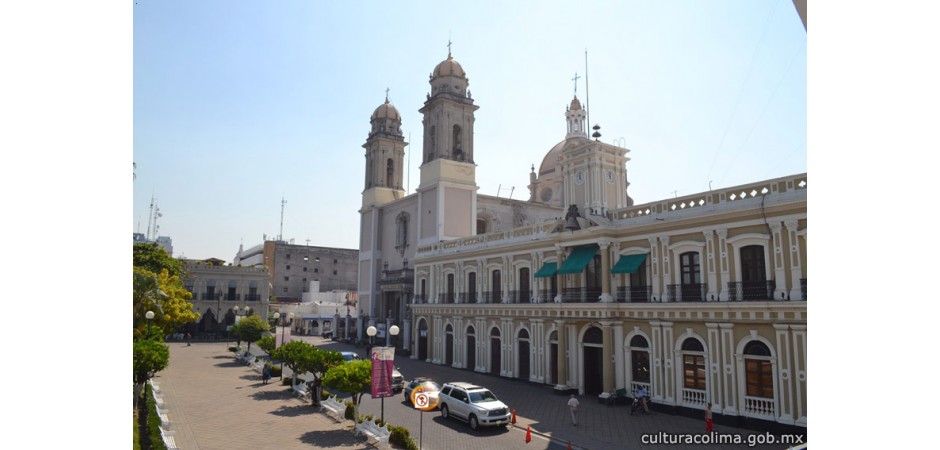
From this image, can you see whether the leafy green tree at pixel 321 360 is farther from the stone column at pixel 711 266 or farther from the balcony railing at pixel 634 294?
the stone column at pixel 711 266

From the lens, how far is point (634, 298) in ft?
75.8

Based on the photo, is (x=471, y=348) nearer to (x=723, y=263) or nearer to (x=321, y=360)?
(x=321, y=360)

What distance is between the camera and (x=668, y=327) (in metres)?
21.5

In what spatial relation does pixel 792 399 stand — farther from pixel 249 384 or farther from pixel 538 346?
pixel 249 384

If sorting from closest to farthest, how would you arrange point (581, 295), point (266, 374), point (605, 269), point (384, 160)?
point (605, 269), point (581, 295), point (266, 374), point (384, 160)

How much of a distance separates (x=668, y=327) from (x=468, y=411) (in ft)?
27.0

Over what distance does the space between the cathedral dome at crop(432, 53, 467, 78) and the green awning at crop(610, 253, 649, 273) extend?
95.4ft

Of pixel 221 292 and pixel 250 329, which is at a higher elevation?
pixel 221 292

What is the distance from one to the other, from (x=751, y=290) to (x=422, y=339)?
2407 centimetres

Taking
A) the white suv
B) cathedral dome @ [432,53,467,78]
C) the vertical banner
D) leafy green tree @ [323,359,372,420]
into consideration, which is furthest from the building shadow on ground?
cathedral dome @ [432,53,467,78]

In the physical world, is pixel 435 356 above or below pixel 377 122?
below

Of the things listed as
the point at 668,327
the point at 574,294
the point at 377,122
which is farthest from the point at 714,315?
the point at 377,122

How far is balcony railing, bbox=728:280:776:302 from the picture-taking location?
18.8m

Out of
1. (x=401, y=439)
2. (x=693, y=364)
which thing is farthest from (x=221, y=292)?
(x=693, y=364)
